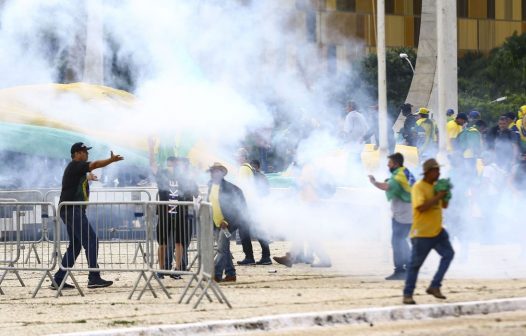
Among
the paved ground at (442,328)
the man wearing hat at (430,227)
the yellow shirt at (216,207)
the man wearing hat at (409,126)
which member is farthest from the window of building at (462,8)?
the paved ground at (442,328)

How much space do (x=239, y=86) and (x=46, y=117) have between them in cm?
799

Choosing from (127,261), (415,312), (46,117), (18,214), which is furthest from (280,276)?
(46,117)

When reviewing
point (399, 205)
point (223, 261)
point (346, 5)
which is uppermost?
point (346, 5)

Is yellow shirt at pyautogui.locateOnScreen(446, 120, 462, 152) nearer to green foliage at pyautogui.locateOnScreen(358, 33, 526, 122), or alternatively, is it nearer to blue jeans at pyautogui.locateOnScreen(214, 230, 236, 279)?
blue jeans at pyautogui.locateOnScreen(214, 230, 236, 279)

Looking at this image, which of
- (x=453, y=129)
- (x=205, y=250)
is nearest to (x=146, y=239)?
(x=205, y=250)

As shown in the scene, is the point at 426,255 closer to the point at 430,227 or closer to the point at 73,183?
the point at 430,227

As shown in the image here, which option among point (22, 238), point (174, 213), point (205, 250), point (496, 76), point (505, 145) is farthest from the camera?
point (496, 76)

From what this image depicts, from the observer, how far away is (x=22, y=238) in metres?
18.2

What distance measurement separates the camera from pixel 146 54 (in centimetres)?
2300

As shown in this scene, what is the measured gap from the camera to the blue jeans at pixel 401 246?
16562 mm

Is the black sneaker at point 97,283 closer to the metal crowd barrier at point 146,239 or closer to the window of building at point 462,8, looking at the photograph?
the metal crowd barrier at point 146,239

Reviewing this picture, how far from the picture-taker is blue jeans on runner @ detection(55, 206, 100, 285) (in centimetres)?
1623

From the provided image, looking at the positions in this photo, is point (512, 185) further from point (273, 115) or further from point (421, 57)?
point (421, 57)

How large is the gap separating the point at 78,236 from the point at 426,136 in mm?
8718
